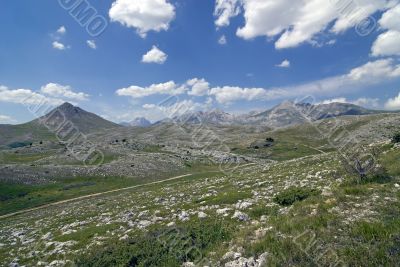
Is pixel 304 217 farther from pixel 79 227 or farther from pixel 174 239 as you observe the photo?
pixel 79 227

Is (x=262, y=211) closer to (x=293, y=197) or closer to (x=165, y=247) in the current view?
(x=293, y=197)

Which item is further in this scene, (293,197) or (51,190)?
(51,190)

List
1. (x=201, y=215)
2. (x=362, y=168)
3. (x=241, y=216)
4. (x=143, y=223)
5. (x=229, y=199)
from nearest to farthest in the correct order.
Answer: (x=241, y=216) < (x=201, y=215) < (x=362, y=168) < (x=143, y=223) < (x=229, y=199)

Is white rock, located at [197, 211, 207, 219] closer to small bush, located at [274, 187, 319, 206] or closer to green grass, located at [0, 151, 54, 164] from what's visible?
small bush, located at [274, 187, 319, 206]

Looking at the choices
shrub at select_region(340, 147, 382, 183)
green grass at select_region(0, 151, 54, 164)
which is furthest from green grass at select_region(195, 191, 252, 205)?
green grass at select_region(0, 151, 54, 164)

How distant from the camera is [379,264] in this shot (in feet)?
28.8

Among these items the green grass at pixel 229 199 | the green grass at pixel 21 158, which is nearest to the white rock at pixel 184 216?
the green grass at pixel 229 199

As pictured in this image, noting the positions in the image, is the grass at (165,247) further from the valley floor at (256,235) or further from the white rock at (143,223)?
the white rock at (143,223)

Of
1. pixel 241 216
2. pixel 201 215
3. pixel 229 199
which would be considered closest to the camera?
pixel 241 216

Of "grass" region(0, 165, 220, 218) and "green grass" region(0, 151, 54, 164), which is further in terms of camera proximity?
"green grass" region(0, 151, 54, 164)

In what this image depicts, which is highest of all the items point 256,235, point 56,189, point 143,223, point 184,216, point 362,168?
point 362,168

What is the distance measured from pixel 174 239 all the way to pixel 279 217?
18.0ft

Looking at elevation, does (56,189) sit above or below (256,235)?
below

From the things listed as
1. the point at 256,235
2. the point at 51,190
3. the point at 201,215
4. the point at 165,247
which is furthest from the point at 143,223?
the point at 51,190
